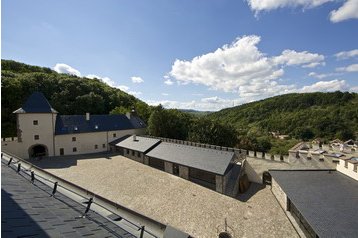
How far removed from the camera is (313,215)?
10.6 m

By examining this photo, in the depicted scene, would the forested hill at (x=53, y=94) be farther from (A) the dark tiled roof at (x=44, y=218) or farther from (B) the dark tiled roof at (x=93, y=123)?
(A) the dark tiled roof at (x=44, y=218)

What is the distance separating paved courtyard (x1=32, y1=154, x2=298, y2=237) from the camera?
41.5 ft

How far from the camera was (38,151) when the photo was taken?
94.2 ft

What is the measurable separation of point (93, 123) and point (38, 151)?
7.72 metres

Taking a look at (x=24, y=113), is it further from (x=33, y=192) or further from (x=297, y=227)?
(x=297, y=227)

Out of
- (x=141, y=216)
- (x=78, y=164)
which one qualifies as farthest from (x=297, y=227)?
(x=78, y=164)

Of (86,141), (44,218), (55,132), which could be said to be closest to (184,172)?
(44,218)

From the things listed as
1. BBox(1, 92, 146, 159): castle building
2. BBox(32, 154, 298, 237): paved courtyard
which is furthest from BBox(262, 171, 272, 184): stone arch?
BBox(1, 92, 146, 159): castle building

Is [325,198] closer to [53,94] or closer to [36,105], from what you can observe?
[36,105]

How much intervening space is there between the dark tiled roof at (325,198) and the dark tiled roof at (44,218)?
9100 millimetres

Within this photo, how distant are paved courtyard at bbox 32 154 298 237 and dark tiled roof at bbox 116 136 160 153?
2895 mm

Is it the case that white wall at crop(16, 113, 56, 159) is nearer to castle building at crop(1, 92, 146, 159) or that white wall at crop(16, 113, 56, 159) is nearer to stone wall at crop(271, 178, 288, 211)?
castle building at crop(1, 92, 146, 159)

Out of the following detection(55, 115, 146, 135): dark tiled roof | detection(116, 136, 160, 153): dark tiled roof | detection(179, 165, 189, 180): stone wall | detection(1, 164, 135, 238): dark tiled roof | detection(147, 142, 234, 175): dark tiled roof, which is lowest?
detection(179, 165, 189, 180): stone wall

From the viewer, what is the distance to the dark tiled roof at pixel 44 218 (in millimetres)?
3730
